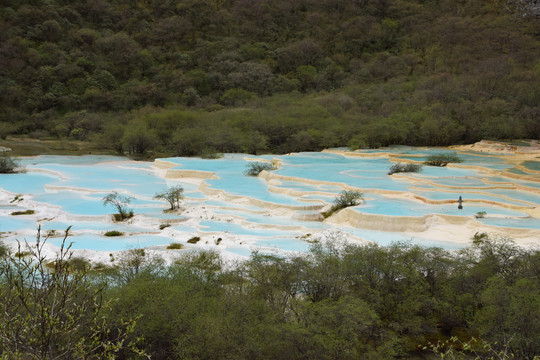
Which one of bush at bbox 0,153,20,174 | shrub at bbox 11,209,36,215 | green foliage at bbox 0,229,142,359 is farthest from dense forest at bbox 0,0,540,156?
green foliage at bbox 0,229,142,359

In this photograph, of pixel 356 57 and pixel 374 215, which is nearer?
pixel 374 215

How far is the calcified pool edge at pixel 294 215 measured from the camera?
12.9 metres

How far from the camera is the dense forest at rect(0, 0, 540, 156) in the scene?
35.3 meters

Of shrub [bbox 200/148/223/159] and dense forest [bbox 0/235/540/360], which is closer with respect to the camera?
dense forest [bbox 0/235/540/360]

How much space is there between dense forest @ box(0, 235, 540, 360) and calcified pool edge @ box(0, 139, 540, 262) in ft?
8.69

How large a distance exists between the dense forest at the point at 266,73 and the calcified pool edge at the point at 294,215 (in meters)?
8.11

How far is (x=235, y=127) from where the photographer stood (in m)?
35.2

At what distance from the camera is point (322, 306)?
300 inches

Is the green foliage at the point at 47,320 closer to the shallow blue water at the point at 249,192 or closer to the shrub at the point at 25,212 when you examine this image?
the shallow blue water at the point at 249,192

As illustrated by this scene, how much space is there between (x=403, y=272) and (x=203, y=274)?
3909mm

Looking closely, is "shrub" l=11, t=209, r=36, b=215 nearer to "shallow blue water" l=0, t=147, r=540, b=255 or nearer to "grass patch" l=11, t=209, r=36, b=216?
"grass patch" l=11, t=209, r=36, b=216

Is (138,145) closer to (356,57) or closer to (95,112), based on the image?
(95,112)

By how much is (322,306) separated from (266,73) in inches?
1896

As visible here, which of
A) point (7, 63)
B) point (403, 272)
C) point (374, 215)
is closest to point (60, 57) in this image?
point (7, 63)
